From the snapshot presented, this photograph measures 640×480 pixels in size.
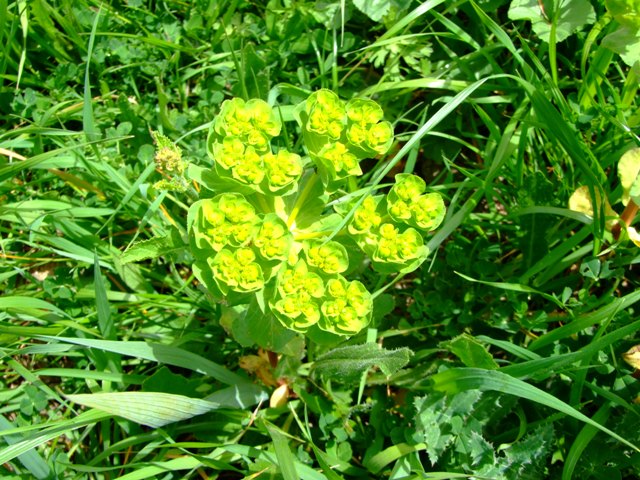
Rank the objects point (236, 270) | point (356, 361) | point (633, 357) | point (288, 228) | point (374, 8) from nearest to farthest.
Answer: point (236, 270) → point (288, 228) → point (356, 361) → point (633, 357) → point (374, 8)

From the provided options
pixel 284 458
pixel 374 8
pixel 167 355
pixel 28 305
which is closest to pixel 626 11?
pixel 374 8

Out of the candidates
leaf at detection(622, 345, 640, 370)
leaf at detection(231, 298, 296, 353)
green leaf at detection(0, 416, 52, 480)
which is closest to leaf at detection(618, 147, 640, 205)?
leaf at detection(622, 345, 640, 370)

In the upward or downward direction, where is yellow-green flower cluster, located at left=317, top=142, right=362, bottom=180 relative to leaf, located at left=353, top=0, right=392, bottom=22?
downward

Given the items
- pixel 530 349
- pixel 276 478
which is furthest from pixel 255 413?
pixel 530 349

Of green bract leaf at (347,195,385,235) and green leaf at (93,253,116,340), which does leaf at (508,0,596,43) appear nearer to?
green bract leaf at (347,195,385,235)

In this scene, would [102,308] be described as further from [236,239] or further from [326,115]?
[326,115]

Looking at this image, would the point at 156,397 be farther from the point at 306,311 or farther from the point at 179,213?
the point at 179,213

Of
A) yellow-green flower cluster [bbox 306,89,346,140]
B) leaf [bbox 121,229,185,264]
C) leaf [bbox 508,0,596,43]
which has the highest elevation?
leaf [bbox 508,0,596,43]
